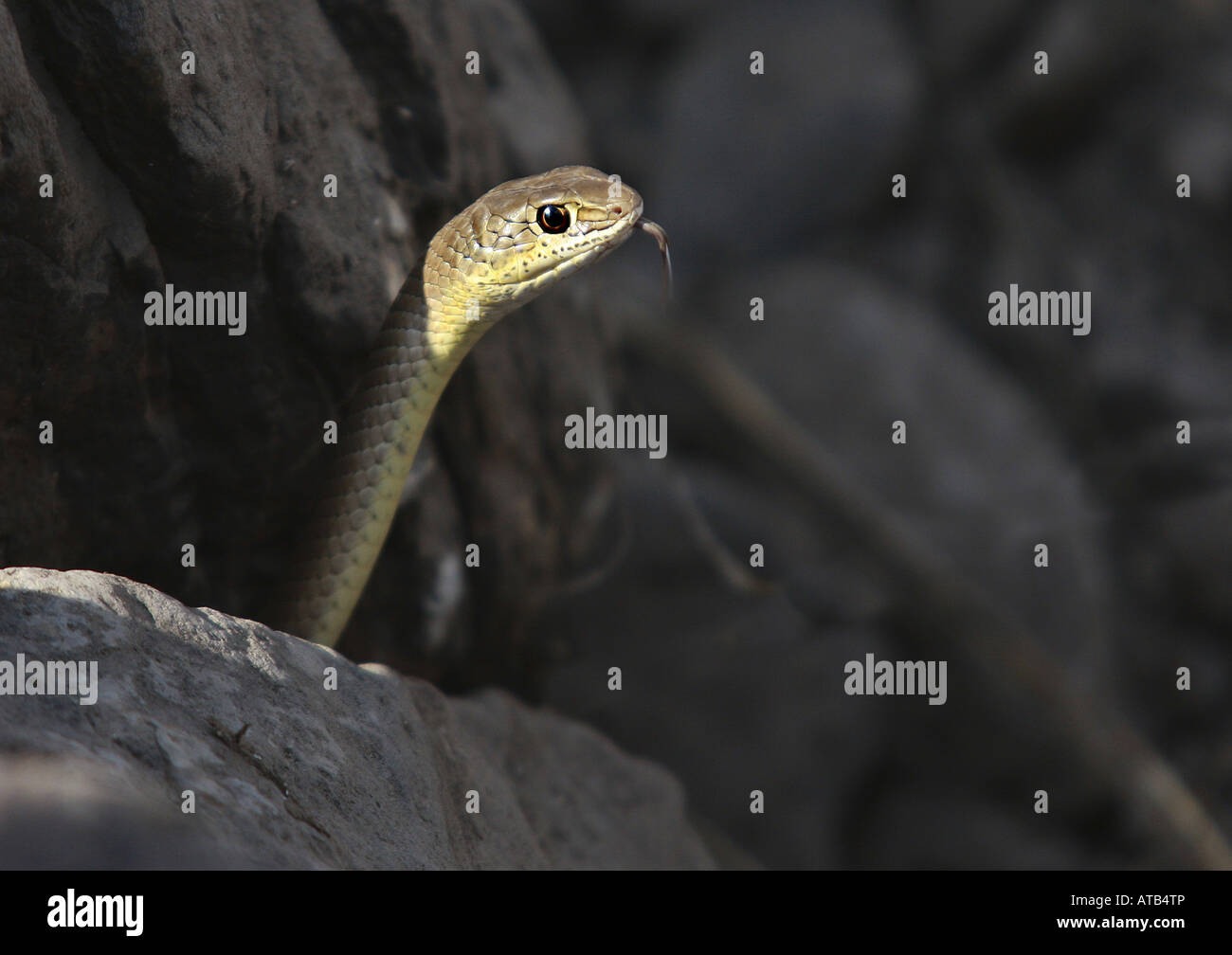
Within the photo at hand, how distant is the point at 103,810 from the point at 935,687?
5745 millimetres

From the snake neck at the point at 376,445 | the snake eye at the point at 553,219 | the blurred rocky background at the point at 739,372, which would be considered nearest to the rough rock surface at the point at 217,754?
the snake neck at the point at 376,445

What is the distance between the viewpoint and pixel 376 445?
3338 mm

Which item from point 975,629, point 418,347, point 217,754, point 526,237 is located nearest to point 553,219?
point 526,237

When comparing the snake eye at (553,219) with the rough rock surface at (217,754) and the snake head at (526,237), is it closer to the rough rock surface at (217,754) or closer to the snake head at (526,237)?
the snake head at (526,237)

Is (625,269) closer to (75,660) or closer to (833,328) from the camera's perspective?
(833,328)

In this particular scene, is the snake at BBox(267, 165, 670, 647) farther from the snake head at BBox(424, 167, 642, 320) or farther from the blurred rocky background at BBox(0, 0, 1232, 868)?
the blurred rocky background at BBox(0, 0, 1232, 868)

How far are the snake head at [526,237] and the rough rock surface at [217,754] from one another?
1287 millimetres

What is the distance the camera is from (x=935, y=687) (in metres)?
6.57

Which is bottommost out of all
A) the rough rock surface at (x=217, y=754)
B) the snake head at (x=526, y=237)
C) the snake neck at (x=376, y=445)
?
the rough rock surface at (x=217, y=754)

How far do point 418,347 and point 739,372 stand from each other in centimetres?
397

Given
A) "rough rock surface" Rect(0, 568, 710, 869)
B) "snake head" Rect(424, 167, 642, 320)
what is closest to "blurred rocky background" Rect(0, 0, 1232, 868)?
"snake head" Rect(424, 167, 642, 320)

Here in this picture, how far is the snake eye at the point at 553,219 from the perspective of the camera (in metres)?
3.41

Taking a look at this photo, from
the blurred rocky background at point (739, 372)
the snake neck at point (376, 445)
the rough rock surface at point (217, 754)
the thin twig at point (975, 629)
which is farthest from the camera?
the thin twig at point (975, 629)
